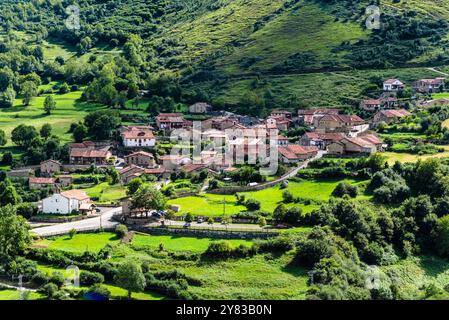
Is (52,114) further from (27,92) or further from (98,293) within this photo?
(98,293)

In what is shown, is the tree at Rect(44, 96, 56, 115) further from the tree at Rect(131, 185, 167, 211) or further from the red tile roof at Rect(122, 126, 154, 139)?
the tree at Rect(131, 185, 167, 211)

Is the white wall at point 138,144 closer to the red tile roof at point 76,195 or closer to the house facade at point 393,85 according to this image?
the red tile roof at point 76,195

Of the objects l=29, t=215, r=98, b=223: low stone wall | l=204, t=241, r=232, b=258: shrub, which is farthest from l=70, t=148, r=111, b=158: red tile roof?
l=204, t=241, r=232, b=258: shrub

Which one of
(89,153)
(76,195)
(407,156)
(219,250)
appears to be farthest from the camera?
(89,153)

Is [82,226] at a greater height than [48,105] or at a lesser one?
lesser

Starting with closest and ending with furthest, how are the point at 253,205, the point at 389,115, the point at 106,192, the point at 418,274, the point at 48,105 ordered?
1. the point at 418,274
2. the point at 253,205
3. the point at 106,192
4. the point at 389,115
5. the point at 48,105

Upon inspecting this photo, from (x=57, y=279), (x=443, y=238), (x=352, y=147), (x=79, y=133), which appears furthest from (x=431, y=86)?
(x=57, y=279)

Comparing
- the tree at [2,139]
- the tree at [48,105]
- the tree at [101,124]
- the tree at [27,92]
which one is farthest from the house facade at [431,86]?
the tree at [27,92]
